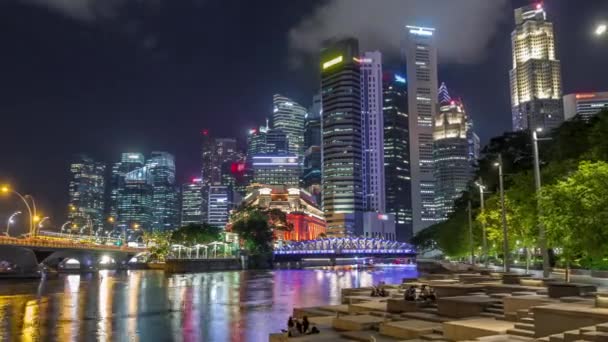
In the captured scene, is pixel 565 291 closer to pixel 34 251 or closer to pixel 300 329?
pixel 300 329

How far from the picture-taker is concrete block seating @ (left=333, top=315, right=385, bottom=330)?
25.5 meters

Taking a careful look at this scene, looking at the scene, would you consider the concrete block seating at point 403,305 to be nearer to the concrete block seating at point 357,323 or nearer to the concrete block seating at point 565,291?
the concrete block seating at point 357,323

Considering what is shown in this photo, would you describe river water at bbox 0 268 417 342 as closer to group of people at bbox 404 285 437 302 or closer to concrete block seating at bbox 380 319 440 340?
group of people at bbox 404 285 437 302

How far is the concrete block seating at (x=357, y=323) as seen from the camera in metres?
25.5

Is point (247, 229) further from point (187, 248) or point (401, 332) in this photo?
point (401, 332)

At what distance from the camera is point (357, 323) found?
25.6 m

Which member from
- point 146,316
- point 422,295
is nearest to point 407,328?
point 422,295

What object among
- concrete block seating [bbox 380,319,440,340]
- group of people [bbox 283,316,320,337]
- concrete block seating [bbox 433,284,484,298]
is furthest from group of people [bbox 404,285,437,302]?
group of people [bbox 283,316,320,337]

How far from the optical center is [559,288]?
898 inches

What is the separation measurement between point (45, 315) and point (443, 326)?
114 ft

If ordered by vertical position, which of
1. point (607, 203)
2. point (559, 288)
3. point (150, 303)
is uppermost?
point (607, 203)

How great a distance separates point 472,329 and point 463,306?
5.16 meters

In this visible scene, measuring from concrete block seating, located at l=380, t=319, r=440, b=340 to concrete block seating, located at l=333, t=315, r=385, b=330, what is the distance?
1312mm

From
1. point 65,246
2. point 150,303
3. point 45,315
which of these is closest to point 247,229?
point 65,246
